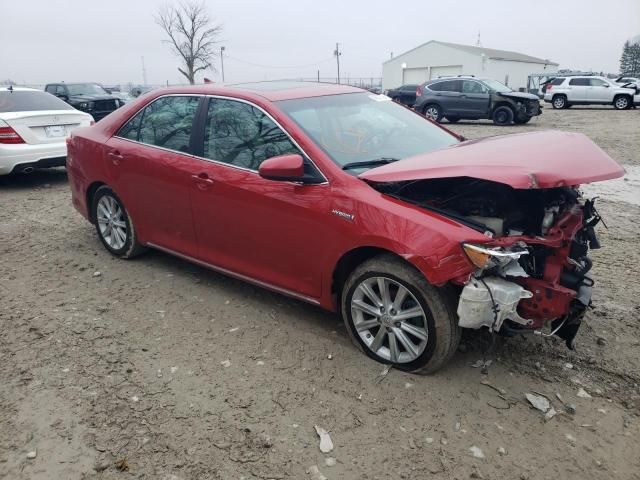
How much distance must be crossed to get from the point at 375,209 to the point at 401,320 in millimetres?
679

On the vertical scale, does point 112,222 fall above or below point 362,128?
below

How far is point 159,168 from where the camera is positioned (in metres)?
4.13

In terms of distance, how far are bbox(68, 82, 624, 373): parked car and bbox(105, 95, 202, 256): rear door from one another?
0.05 feet

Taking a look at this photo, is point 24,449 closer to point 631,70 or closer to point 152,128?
point 152,128

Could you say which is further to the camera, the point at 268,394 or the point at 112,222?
the point at 112,222

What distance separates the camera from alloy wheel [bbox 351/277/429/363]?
300 centimetres

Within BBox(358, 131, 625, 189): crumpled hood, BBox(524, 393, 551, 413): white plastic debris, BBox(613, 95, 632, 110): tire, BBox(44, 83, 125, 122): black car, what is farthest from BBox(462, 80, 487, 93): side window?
BBox(524, 393, 551, 413): white plastic debris

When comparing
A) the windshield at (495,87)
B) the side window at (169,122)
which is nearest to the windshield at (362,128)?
the side window at (169,122)

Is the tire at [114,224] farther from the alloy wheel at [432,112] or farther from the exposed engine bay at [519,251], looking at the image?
the alloy wheel at [432,112]

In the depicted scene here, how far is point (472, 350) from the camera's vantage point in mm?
3363

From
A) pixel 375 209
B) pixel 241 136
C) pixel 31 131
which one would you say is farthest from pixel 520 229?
pixel 31 131

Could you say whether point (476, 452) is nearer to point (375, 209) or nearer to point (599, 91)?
point (375, 209)

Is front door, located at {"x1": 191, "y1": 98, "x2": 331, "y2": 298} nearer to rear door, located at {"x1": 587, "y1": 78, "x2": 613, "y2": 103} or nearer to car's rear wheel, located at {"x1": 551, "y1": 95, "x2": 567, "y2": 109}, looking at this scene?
rear door, located at {"x1": 587, "y1": 78, "x2": 613, "y2": 103}

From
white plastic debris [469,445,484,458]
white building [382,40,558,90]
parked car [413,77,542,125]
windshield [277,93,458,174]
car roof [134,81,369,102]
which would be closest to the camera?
white plastic debris [469,445,484,458]
